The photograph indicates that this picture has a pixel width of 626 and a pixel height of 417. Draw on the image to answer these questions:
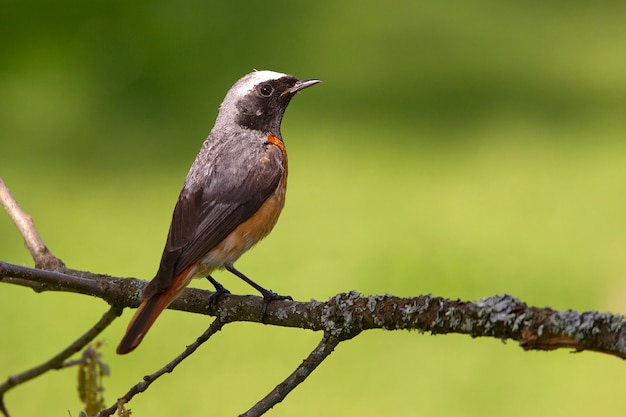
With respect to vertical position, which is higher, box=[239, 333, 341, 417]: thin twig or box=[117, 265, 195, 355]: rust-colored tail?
box=[117, 265, 195, 355]: rust-colored tail

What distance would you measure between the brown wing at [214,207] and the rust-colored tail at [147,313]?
104mm

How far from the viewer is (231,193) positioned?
3.70 metres

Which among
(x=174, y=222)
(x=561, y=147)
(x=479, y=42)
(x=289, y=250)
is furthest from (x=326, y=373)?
(x=479, y=42)

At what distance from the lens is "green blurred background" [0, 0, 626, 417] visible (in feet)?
20.5

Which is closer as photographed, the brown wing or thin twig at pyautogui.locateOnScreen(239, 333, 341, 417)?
thin twig at pyautogui.locateOnScreen(239, 333, 341, 417)

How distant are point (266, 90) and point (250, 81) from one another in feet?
0.25

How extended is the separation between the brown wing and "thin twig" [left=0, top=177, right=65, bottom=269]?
41 centimetres

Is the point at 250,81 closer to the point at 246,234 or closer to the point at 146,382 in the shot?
the point at 246,234

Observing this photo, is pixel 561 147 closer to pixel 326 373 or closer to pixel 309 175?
pixel 309 175

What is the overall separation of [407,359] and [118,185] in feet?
10.4

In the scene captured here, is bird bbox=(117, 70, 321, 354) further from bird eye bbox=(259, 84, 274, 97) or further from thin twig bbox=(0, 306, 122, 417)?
thin twig bbox=(0, 306, 122, 417)

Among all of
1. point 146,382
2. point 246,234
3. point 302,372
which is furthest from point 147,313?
point 246,234

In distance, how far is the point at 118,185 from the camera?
8.27 metres

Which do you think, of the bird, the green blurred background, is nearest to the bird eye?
the bird
